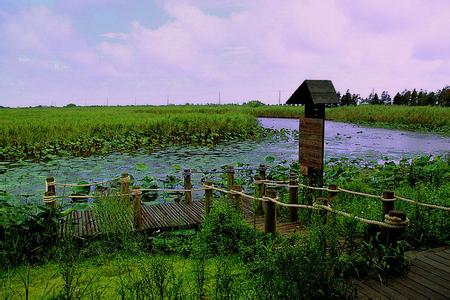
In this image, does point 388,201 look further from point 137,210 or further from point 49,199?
point 49,199

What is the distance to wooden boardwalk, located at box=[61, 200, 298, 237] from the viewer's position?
5789mm

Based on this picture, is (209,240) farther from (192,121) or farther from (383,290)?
(192,121)

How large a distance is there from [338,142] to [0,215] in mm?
20400

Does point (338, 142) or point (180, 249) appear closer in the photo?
point (180, 249)

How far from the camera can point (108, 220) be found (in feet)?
18.5

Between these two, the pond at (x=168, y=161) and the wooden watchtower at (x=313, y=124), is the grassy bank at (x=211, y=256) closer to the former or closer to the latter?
the wooden watchtower at (x=313, y=124)

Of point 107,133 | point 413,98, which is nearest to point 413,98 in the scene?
point 413,98

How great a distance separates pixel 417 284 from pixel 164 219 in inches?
177

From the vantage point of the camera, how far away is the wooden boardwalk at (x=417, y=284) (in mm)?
3232

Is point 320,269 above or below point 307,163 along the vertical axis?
below

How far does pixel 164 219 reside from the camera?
673cm

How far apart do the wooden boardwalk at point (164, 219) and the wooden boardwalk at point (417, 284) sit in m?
2.00

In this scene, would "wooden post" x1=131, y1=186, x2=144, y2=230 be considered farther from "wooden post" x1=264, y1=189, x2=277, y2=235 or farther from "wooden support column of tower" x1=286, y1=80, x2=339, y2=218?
"wooden support column of tower" x1=286, y1=80, x2=339, y2=218

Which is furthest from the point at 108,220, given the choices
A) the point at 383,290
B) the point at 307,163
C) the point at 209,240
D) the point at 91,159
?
the point at 91,159
